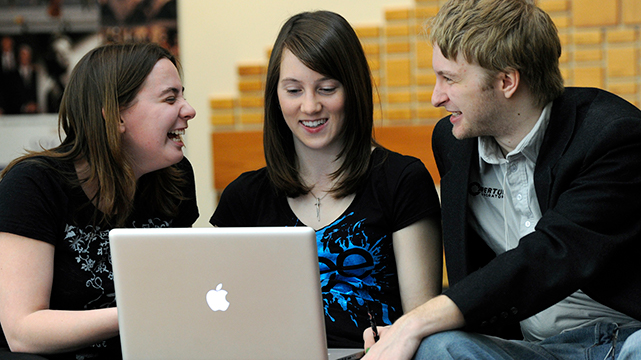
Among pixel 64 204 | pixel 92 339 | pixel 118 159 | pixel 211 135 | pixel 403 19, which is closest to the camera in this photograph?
pixel 92 339

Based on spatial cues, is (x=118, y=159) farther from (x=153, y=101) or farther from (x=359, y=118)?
(x=359, y=118)

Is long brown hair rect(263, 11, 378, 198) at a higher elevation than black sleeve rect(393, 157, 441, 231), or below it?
higher

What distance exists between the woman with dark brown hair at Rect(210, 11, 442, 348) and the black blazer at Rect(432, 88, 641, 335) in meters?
0.19

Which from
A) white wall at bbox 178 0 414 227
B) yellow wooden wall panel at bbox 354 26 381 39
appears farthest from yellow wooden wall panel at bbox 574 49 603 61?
white wall at bbox 178 0 414 227

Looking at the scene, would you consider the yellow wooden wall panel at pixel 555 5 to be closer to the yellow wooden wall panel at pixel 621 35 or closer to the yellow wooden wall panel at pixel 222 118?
the yellow wooden wall panel at pixel 621 35

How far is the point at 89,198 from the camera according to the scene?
1895 mm

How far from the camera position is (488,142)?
1.85m

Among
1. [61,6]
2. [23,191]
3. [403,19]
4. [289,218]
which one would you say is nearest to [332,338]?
[289,218]

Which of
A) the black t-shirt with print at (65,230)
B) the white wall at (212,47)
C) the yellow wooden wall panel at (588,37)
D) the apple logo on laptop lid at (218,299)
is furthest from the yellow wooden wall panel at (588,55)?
the apple logo on laptop lid at (218,299)

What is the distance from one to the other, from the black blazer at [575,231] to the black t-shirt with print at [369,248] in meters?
0.20

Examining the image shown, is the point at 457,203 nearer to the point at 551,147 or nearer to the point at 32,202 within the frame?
the point at 551,147

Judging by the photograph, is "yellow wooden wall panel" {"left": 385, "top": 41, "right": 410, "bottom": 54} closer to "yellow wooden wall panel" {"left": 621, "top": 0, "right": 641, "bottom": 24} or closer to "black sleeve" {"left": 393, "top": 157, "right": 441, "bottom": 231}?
"yellow wooden wall panel" {"left": 621, "top": 0, "right": 641, "bottom": 24}

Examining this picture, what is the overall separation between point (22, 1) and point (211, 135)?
1.66 m

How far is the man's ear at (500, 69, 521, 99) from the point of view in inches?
67.9
